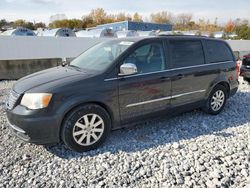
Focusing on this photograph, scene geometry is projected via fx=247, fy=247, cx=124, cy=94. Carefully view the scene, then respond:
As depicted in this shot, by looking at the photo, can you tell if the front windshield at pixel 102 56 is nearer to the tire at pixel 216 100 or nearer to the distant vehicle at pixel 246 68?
the tire at pixel 216 100

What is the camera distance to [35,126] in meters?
3.30

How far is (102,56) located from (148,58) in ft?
2.58

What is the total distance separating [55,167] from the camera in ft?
10.8

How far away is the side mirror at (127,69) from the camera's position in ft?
12.3

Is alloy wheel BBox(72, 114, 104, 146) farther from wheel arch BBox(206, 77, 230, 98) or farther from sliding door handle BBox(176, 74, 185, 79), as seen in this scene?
wheel arch BBox(206, 77, 230, 98)

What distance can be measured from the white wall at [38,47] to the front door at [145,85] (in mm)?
8770

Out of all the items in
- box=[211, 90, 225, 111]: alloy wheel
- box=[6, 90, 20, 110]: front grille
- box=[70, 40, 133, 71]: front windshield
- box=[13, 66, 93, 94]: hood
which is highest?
box=[70, 40, 133, 71]: front windshield

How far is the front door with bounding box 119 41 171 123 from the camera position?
A: 3.88 meters

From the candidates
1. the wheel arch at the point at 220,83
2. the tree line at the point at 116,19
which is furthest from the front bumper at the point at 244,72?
the tree line at the point at 116,19

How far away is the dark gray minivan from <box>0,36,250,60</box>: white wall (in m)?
7.77

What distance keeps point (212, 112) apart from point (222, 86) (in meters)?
0.61

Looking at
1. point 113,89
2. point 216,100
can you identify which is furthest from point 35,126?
point 216,100

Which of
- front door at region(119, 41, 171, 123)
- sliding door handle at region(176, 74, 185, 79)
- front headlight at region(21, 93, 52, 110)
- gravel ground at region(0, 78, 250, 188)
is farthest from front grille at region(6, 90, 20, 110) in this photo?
sliding door handle at region(176, 74, 185, 79)

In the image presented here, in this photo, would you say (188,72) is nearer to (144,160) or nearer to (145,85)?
(145,85)
